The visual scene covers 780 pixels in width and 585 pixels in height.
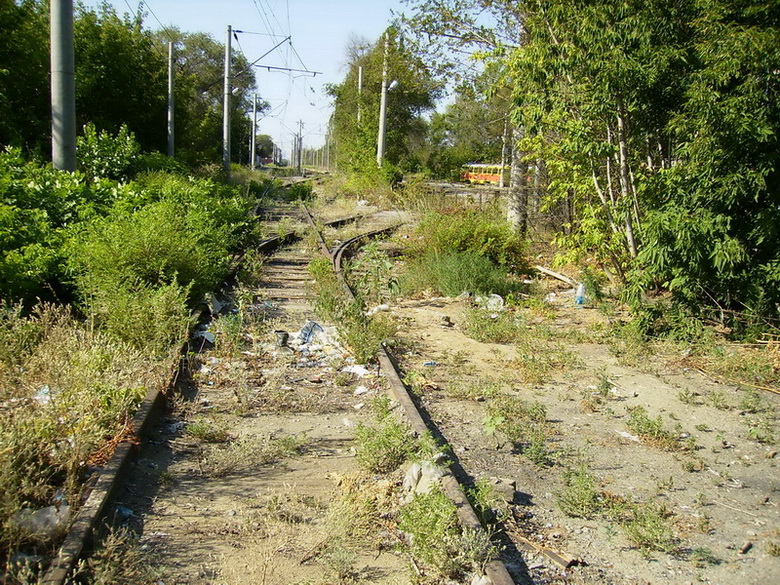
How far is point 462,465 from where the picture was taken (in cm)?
480

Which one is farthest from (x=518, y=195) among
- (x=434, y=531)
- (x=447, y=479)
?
(x=434, y=531)

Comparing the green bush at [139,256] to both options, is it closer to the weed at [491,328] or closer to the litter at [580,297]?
the weed at [491,328]

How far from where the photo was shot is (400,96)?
165 feet

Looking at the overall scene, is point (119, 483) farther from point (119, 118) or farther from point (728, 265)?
point (119, 118)

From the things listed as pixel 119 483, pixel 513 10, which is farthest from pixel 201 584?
pixel 513 10

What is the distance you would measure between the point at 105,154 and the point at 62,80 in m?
7.81

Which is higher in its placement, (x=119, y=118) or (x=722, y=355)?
(x=119, y=118)

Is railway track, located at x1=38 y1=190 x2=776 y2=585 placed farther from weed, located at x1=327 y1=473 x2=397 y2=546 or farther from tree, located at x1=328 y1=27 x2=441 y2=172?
tree, located at x1=328 y1=27 x2=441 y2=172

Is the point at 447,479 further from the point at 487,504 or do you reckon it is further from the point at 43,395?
the point at 43,395

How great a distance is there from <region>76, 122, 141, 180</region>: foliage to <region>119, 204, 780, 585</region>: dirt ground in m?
10.0

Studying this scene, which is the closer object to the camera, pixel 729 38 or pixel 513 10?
pixel 729 38

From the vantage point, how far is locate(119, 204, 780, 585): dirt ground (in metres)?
3.60

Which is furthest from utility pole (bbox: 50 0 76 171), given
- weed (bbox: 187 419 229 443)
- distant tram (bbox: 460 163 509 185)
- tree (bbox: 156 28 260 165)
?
distant tram (bbox: 460 163 509 185)

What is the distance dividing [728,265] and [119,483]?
21.5ft
